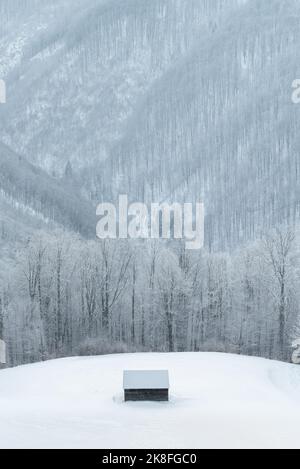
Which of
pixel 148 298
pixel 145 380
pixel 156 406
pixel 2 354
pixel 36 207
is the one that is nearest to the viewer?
pixel 156 406

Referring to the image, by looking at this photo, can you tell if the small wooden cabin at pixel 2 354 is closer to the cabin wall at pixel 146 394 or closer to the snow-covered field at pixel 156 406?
the snow-covered field at pixel 156 406

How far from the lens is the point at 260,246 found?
6475 cm

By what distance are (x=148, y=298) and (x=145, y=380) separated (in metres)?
34.0

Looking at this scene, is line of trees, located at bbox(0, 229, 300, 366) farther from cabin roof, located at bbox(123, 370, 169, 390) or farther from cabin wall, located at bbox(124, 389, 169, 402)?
cabin wall, located at bbox(124, 389, 169, 402)

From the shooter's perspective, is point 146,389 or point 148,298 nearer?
point 146,389

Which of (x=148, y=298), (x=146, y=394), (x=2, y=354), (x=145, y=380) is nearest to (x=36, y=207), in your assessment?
(x=148, y=298)

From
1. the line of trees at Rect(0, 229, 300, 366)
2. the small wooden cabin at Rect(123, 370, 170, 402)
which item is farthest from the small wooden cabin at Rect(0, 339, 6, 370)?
the small wooden cabin at Rect(123, 370, 170, 402)

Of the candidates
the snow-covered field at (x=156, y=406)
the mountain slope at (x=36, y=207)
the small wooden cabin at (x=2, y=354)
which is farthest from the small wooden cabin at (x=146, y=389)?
the mountain slope at (x=36, y=207)

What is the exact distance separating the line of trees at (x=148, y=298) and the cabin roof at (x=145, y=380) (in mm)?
24436

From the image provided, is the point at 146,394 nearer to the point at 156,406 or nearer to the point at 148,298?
the point at 156,406

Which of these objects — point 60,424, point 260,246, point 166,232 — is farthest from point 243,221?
point 60,424

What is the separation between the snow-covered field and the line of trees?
14.9 metres

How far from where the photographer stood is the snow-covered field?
74.2ft

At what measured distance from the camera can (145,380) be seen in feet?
103
